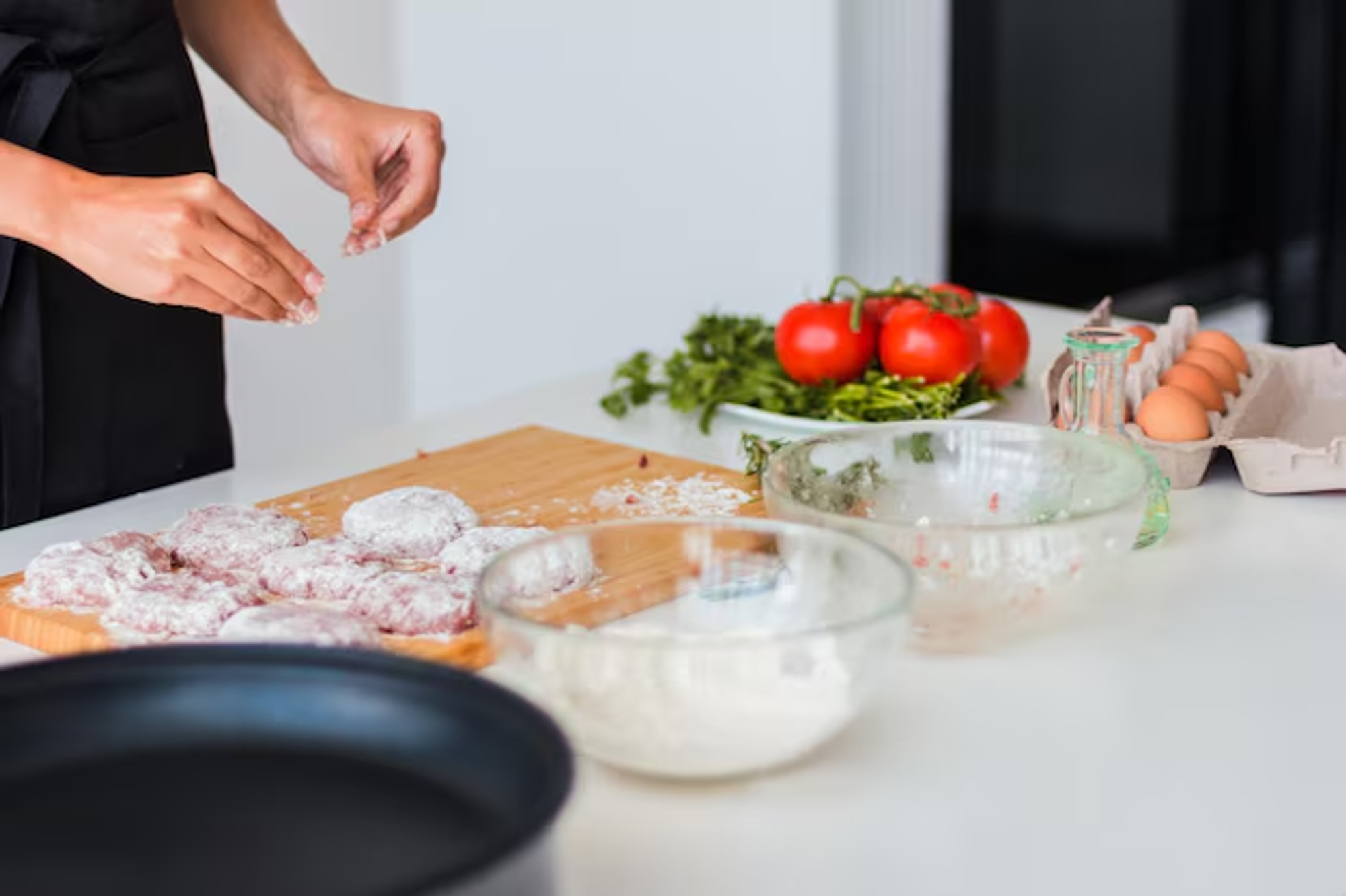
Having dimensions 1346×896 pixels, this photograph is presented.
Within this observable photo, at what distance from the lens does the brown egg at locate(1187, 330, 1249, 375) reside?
172cm

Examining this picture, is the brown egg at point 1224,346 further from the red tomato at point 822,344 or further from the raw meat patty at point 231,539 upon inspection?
the raw meat patty at point 231,539

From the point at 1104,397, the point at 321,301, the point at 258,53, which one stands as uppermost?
the point at 258,53

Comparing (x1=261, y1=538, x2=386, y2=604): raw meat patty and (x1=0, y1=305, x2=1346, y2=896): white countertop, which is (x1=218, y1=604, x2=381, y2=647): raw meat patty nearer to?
(x1=261, y1=538, x2=386, y2=604): raw meat patty

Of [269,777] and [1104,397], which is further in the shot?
[1104,397]

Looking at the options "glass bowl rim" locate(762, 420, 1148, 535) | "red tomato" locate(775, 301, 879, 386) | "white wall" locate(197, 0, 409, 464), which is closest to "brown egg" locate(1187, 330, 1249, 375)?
"red tomato" locate(775, 301, 879, 386)

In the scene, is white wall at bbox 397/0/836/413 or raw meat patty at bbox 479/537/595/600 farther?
white wall at bbox 397/0/836/413

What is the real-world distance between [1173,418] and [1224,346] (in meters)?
0.25

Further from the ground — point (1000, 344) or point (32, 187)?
point (32, 187)

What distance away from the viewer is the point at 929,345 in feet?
5.81

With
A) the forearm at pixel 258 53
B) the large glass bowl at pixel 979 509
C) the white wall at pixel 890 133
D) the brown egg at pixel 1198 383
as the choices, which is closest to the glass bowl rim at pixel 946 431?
the large glass bowl at pixel 979 509

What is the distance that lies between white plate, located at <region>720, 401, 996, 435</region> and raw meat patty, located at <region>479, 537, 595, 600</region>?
612 mm

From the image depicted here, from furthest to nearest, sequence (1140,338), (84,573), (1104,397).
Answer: (1140,338), (1104,397), (84,573)

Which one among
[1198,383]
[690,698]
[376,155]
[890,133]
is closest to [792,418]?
[1198,383]

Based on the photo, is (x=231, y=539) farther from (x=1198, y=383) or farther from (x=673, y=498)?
(x=1198, y=383)
